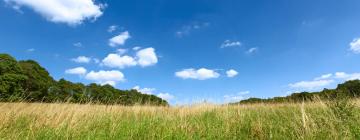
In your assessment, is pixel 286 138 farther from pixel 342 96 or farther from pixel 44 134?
pixel 44 134

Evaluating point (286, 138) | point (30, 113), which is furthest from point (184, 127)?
point (30, 113)

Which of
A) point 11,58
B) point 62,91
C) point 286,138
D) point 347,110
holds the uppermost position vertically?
point 11,58

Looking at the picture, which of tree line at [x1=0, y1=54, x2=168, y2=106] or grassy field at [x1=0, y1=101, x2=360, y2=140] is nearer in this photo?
grassy field at [x1=0, y1=101, x2=360, y2=140]

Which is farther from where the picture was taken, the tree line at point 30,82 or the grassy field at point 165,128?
the tree line at point 30,82

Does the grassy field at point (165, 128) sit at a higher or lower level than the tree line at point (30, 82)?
lower

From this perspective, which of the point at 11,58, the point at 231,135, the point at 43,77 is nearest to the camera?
the point at 231,135

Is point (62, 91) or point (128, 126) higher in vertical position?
point (62, 91)

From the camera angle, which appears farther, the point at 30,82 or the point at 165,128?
the point at 30,82

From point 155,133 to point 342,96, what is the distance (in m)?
3.91

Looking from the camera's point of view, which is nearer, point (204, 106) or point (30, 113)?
point (30, 113)

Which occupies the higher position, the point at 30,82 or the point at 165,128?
the point at 30,82

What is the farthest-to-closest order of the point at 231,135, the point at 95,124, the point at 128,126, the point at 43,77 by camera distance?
the point at 43,77, the point at 95,124, the point at 128,126, the point at 231,135

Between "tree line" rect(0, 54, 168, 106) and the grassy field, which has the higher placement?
"tree line" rect(0, 54, 168, 106)

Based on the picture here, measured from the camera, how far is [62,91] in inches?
1417
